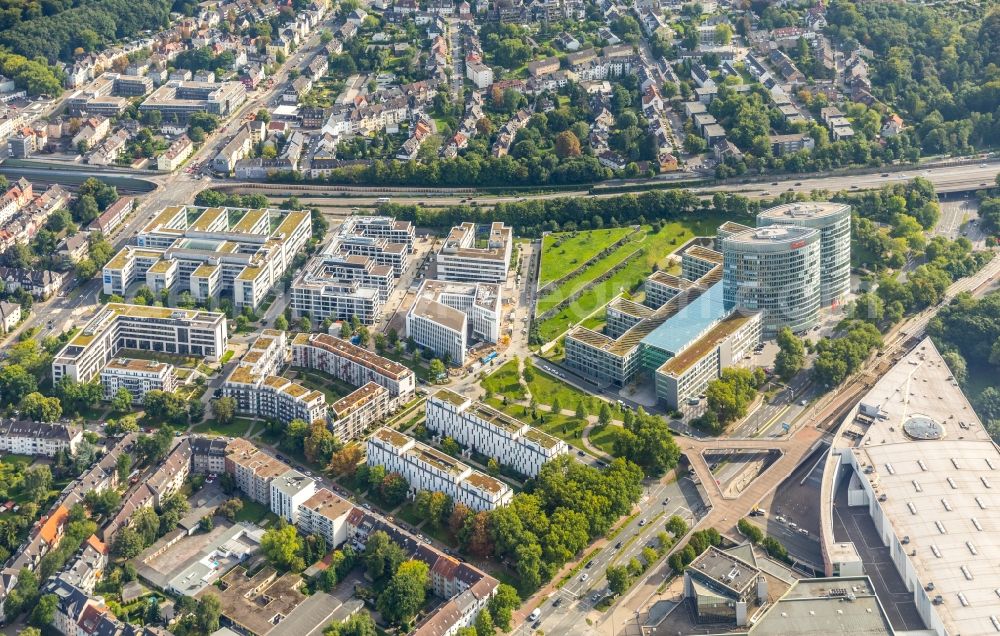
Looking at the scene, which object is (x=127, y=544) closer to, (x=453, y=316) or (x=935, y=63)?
(x=453, y=316)

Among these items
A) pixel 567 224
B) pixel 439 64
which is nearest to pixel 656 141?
pixel 567 224

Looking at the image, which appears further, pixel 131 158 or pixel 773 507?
pixel 131 158

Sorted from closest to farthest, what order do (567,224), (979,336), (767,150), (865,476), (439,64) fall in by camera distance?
(865,476) < (979,336) < (567,224) < (767,150) < (439,64)

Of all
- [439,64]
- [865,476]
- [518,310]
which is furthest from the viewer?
[439,64]

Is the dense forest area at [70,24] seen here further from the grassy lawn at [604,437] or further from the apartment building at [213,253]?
the grassy lawn at [604,437]

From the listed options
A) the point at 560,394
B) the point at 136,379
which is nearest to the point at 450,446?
the point at 560,394

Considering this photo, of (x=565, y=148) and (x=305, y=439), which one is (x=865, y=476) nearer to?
(x=305, y=439)

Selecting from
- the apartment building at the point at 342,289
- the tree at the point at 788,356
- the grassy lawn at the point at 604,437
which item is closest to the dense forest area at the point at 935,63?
the tree at the point at 788,356
